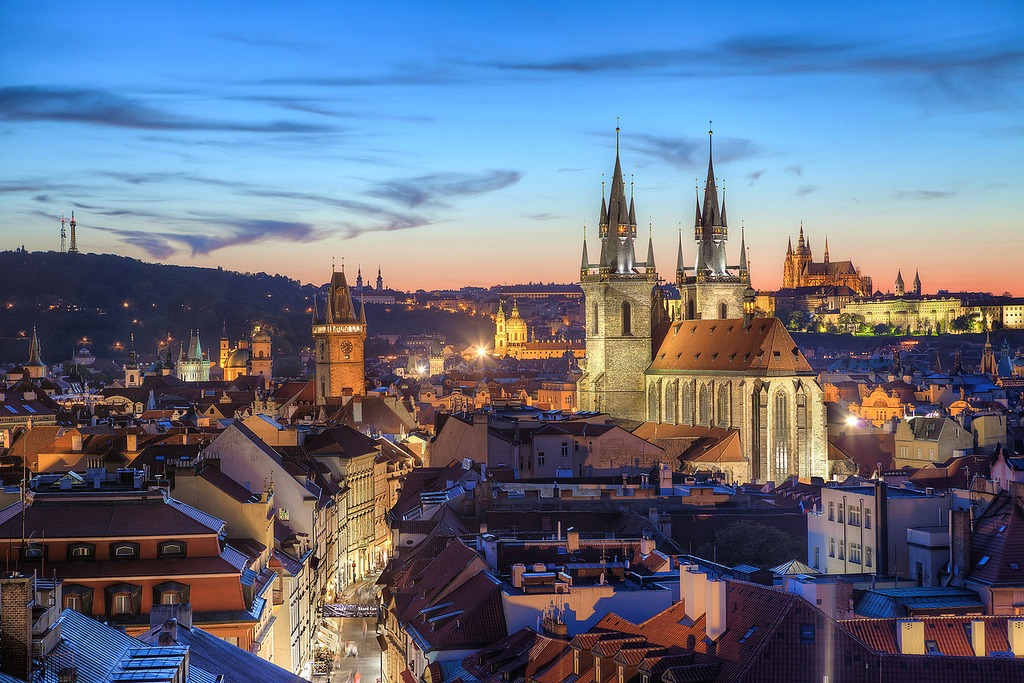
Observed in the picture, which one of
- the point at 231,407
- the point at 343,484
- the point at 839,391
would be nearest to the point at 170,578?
the point at 343,484

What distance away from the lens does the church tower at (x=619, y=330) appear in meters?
113

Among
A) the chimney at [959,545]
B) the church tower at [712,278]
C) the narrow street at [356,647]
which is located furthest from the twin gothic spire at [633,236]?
the chimney at [959,545]

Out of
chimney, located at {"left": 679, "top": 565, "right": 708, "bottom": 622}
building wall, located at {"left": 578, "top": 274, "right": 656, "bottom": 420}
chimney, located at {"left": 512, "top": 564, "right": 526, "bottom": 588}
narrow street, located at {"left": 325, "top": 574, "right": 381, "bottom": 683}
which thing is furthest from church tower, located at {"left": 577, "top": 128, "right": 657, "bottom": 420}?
chimney, located at {"left": 679, "top": 565, "right": 708, "bottom": 622}

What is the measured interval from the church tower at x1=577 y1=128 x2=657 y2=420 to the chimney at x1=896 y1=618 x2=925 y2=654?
83263 millimetres

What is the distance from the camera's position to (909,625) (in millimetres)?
28828

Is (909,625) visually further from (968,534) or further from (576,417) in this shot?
(576,417)

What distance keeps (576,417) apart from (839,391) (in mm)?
74746

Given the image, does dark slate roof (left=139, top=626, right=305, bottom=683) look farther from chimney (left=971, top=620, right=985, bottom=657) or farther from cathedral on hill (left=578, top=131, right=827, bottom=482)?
cathedral on hill (left=578, top=131, right=827, bottom=482)

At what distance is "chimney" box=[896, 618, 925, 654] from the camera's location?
28609 millimetres

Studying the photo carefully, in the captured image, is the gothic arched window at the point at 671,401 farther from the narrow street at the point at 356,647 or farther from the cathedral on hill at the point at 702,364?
the narrow street at the point at 356,647

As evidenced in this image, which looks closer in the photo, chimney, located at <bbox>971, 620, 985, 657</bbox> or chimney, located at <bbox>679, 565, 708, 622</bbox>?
chimney, located at <bbox>971, 620, 985, 657</bbox>

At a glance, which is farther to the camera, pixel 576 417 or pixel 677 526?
pixel 576 417

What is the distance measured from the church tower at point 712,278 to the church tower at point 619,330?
513cm

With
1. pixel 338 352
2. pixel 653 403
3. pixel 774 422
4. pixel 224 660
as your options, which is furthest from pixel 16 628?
pixel 338 352
